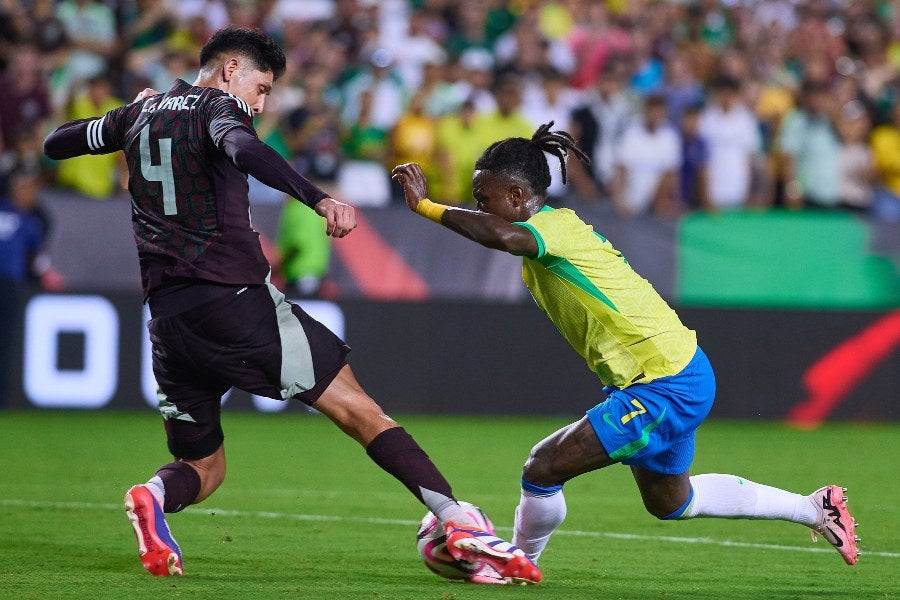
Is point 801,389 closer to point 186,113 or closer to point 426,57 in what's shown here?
point 426,57

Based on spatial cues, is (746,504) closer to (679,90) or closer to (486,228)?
(486,228)

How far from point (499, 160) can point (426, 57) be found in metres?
10.3

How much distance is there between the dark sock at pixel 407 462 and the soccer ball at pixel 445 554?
4.7 inches

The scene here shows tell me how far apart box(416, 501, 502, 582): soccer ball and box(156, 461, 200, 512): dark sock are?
0.96 meters

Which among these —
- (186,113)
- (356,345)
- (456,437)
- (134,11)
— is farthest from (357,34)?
(186,113)

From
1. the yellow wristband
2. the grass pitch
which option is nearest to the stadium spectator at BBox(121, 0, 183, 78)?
the grass pitch

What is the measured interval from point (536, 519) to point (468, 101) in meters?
8.69

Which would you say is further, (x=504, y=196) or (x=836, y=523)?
(x=836, y=523)

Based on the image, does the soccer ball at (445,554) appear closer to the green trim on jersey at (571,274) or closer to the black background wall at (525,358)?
the green trim on jersey at (571,274)

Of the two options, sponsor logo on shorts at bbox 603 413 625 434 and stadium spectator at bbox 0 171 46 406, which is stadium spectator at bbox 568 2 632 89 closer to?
stadium spectator at bbox 0 171 46 406

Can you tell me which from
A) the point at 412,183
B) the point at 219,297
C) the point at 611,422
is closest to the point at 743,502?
the point at 611,422

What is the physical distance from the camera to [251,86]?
5.75 metres

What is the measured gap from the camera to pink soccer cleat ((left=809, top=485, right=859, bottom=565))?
19.3 ft

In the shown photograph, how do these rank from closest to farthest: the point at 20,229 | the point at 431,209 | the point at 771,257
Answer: the point at 431,209
the point at 20,229
the point at 771,257
